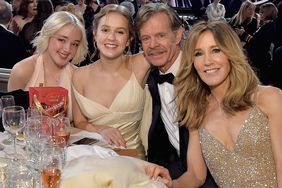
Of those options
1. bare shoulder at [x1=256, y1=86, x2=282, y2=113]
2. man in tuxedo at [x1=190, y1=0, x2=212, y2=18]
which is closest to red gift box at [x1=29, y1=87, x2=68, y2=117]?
bare shoulder at [x1=256, y1=86, x2=282, y2=113]

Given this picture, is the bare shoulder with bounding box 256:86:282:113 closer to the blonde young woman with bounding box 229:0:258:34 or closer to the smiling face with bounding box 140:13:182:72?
the smiling face with bounding box 140:13:182:72

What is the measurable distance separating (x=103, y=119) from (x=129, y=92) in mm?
228

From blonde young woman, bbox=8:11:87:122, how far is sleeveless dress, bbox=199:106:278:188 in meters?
1.14

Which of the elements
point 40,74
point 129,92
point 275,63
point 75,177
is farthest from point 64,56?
point 275,63

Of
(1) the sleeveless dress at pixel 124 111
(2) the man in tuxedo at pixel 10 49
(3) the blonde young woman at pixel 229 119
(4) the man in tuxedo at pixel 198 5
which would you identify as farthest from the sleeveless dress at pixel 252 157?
(4) the man in tuxedo at pixel 198 5

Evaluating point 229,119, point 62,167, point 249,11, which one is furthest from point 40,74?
point 249,11

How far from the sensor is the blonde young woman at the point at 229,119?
1.89 m

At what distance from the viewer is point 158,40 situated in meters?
2.44

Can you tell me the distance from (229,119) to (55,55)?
50.1 inches

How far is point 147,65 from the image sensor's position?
8.56ft

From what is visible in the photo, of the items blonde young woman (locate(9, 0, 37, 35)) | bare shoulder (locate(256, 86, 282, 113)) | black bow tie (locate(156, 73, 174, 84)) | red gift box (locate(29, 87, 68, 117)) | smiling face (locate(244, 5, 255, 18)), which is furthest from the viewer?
smiling face (locate(244, 5, 255, 18))

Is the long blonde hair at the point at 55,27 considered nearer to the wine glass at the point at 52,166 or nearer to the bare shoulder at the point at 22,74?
the bare shoulder at the point at 22,74

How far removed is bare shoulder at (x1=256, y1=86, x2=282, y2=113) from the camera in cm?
187

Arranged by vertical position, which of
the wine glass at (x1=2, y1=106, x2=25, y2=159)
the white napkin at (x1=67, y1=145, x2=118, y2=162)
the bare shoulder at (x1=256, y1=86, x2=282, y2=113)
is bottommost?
the white napkin at (x1=67, y1=145, x2=118, y2=162)
